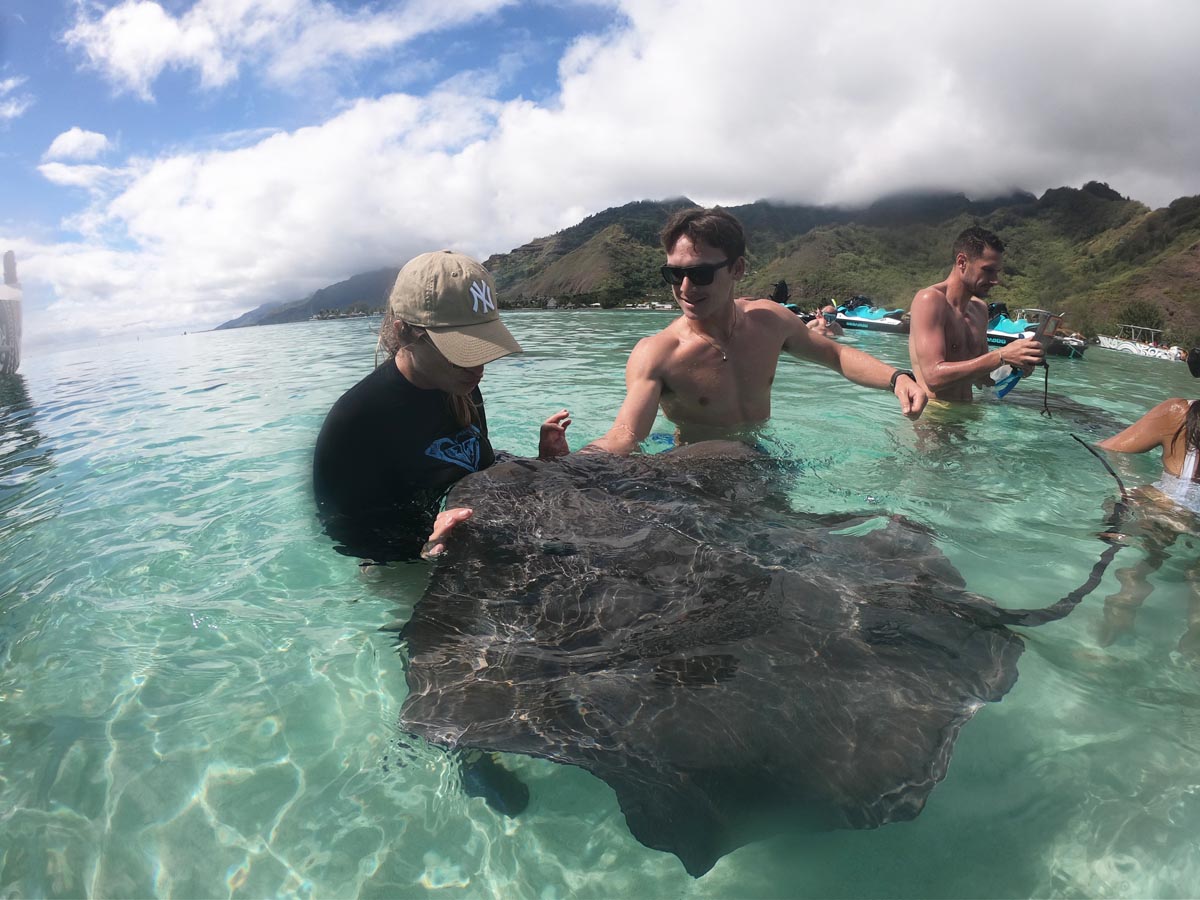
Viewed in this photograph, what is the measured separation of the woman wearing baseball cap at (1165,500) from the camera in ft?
9.73

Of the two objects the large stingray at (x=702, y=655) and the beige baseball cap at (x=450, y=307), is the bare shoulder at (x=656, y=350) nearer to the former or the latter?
the large stingray at (x=702, y=655)

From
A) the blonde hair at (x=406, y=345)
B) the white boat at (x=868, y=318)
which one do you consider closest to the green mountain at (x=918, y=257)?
the blonde hair at (x=406, y=345)

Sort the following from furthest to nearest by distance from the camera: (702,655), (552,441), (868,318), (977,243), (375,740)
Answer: (868,318), (977,243), (552,441), (375,740), (702,655)

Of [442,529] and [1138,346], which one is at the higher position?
[442,529]

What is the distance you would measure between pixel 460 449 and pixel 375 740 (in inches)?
53.6

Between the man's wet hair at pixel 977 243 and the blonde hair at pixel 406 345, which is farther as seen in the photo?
the man's wet hair at pixel 977 243

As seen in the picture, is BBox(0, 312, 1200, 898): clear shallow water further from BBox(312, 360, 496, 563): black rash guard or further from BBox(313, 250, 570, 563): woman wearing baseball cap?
BBox(313, 250, 570, 563): woman wearing baseball cap

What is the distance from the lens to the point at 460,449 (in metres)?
3.08

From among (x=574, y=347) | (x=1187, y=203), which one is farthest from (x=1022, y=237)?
(x=574, y=347)

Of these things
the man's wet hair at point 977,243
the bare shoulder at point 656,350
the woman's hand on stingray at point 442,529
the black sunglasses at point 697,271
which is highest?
the man's wet hair at point 977,243

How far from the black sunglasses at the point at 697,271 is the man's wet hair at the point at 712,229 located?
0.11m

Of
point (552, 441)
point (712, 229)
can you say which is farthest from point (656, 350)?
point (552, 441)

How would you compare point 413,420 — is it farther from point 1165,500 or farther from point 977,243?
point 977,243

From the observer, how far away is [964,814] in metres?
1.91
